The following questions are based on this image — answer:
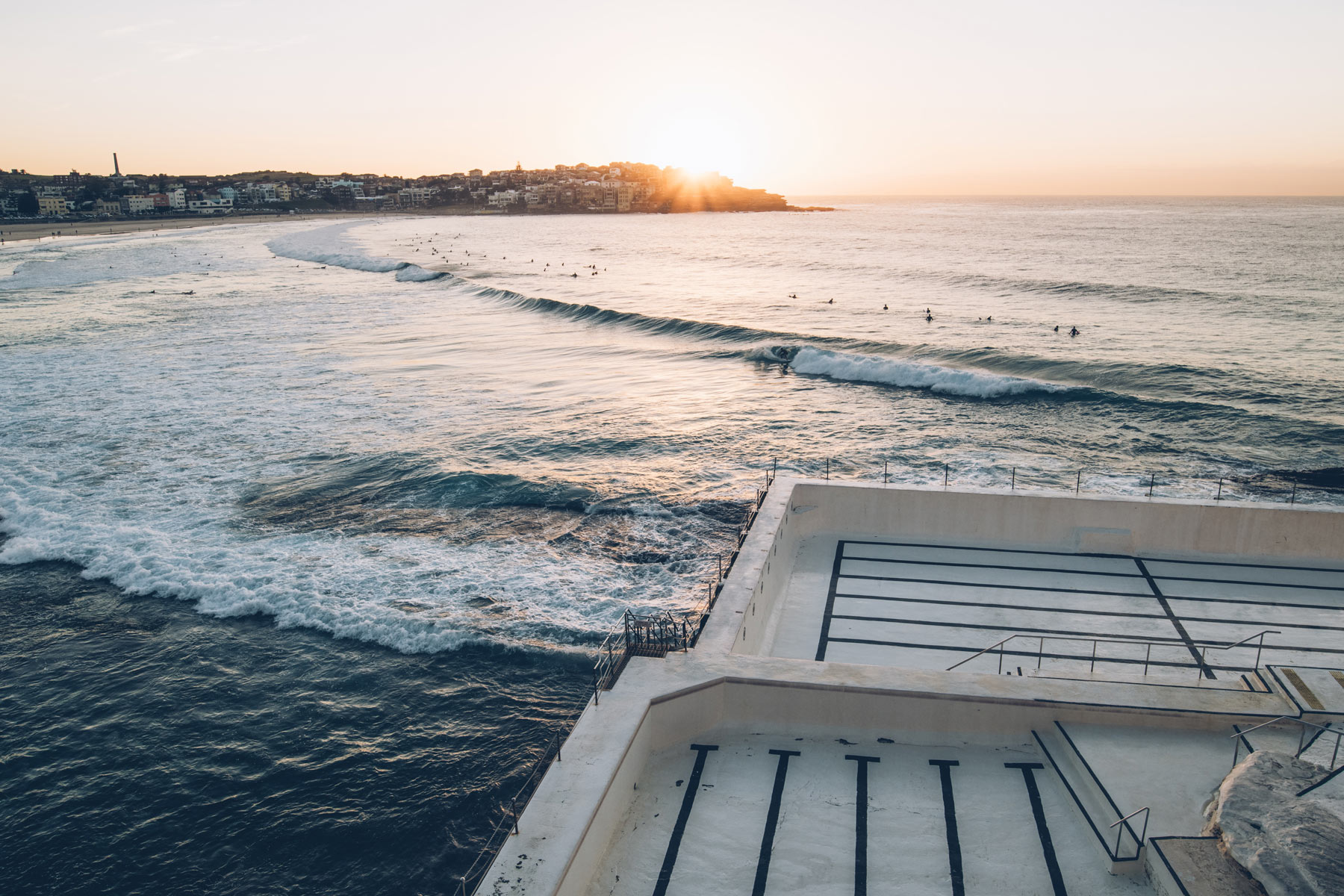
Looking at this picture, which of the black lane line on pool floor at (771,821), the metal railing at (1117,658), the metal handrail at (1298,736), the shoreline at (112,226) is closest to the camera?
the black lane line on pool floor at (771,821)

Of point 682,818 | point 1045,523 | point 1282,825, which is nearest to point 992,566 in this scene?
point 1045,523

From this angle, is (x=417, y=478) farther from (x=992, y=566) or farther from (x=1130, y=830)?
(x=1130, y=830)

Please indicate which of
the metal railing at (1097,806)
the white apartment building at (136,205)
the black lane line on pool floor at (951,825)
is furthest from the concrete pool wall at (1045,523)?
the white apartment building at (136,205)

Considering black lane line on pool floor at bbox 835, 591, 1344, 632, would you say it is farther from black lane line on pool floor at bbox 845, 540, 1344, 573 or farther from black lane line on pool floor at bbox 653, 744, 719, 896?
black lane line on pool floor at bbox 653, 744, 719, 896

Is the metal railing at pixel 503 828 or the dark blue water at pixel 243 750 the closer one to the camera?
the metal railing at pixel 503 828

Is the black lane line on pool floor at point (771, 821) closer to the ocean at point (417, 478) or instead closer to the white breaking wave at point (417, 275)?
the ocean at point (417, 478)

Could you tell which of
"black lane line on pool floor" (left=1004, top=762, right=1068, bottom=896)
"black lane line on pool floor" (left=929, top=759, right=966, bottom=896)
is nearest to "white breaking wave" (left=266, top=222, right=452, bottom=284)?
"black lane line on pool floor" (left=929, top=759, right=966, bottom=896)

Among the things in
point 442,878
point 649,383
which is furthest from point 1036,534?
point 649,383
